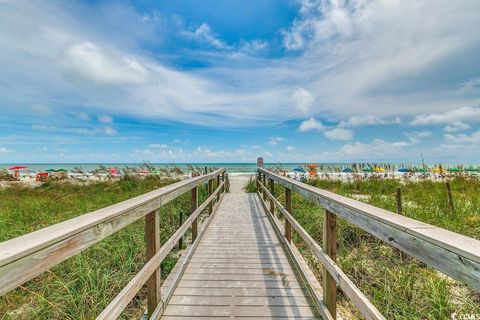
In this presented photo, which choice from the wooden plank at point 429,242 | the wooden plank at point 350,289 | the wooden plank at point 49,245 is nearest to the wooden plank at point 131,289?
the wooden plank at point 49,245

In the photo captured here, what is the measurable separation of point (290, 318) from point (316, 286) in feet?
1.45

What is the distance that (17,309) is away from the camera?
8.50 feet

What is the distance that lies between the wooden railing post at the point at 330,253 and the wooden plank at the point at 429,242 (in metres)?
0.43

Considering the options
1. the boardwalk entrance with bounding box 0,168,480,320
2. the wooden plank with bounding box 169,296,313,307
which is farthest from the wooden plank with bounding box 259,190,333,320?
the wooden plank with bounding box 169,296,313,307

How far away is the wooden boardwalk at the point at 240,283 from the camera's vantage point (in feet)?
7.24

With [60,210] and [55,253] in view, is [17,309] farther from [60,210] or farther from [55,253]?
[60,210]

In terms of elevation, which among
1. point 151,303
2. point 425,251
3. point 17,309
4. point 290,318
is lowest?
point 17,309

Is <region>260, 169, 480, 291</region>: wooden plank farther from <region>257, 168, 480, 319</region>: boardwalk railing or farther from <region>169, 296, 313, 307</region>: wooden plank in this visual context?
<region>169, 296, 313, 307</region>: wooden plank

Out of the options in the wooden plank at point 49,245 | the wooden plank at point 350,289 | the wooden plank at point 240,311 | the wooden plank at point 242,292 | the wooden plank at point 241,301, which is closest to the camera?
the wooden plank at point 49,245

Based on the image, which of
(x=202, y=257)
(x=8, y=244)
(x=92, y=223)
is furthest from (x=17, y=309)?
(x=8, y=244)

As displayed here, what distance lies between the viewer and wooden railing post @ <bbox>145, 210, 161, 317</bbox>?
196 centimetres

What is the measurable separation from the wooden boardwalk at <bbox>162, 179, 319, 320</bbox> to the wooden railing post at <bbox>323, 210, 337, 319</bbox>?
24cm

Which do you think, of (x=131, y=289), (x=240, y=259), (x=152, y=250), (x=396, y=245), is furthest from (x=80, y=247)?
(x=240, y=259)

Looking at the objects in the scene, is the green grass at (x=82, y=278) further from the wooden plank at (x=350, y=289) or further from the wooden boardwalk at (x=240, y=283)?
the wooden plank at (x=350, y=289)
